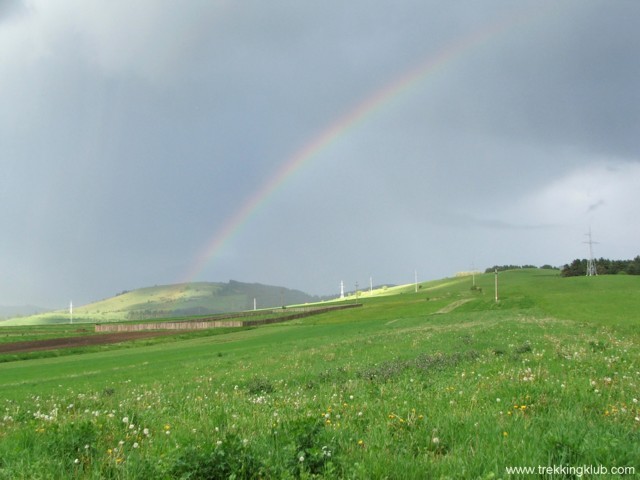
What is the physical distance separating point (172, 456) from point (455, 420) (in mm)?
4069

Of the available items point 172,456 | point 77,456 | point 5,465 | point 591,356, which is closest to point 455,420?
point 172,456

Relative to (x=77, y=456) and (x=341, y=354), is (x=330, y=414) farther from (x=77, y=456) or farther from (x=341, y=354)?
(x=341, y=354)

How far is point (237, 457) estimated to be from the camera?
523 centimetres

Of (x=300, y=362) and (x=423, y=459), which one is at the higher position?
(x=423, y=459)

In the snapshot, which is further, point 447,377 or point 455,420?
point 447,377

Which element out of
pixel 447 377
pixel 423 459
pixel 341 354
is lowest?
pixel 341 354

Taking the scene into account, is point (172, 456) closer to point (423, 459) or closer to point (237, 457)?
point (237, 457)

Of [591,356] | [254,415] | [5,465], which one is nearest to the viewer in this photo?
Result: [5,465]

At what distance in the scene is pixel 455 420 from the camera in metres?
6.82

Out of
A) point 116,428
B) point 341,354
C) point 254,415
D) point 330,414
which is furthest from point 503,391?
point 341,354

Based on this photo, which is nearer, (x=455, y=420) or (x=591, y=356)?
(x=455, y=420)

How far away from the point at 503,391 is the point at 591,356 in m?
7.32

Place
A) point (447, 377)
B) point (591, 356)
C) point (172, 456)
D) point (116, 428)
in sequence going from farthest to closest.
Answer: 1. point (591, 356)
2. point (447, 377)
3. point (116, 428)
4. point (172, 456)

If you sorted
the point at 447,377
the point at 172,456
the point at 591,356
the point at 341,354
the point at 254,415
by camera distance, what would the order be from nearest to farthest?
the point at 172,456, the point at 254,415, the point at 447,377, the point at 591,356, the point at 341,354
